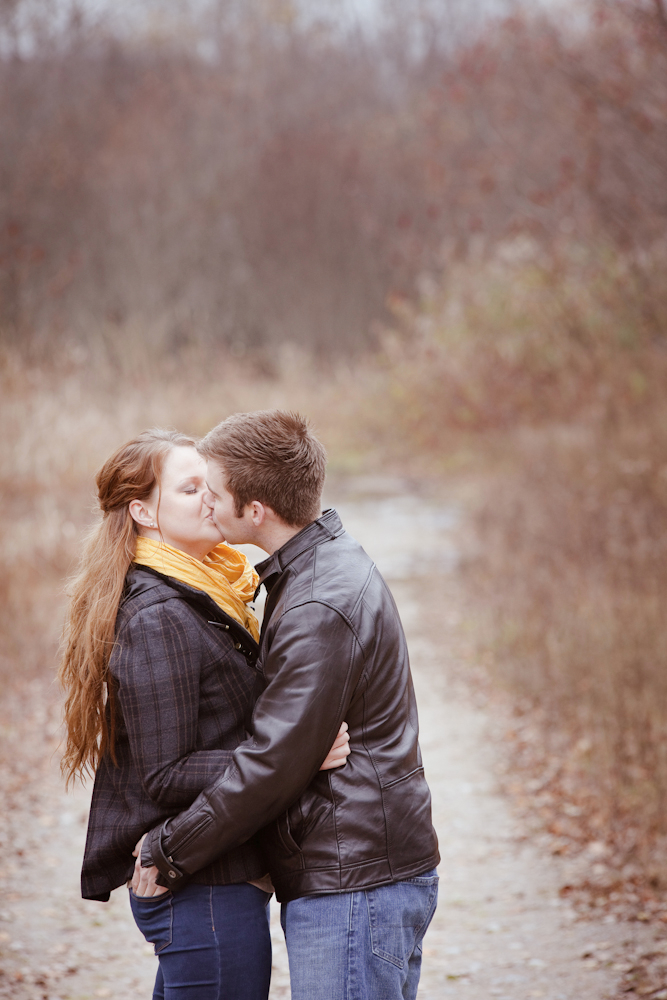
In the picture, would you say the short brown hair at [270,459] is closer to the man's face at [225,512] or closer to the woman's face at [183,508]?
the man's face at [225,512]

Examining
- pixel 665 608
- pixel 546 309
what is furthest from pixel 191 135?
pixel 665 608

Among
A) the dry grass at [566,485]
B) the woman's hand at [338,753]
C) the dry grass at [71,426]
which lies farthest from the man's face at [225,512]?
the dry grass at [566,485]

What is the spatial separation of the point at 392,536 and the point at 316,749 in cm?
794

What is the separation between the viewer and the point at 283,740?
1879mm

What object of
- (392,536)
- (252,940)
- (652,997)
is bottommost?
(652,997)

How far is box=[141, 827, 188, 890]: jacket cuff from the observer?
6.45 ft

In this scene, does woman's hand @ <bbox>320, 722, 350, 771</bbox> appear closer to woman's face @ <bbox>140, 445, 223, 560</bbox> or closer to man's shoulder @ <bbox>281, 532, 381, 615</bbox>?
man's shoulder @ <bbox>281, 532, 381, 615</bbox>

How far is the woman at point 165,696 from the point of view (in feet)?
6.56

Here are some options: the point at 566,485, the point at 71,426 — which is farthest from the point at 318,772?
the point at 71,426

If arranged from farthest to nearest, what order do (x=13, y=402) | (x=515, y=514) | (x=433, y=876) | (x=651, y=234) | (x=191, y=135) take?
(x=191, y=135)
(x=651, y=234)
(x=13, y=402)
(x=515, y=514)
(x=433, y=876)

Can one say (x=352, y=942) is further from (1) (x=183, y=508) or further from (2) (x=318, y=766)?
(1) (x=183, y=508)

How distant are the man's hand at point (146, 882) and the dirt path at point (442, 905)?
1.90 meters

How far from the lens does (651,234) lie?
1132 centimetres

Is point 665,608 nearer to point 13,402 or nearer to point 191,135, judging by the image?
point 13,402
